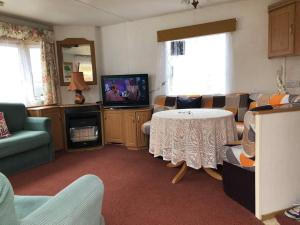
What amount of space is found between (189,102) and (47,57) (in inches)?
108

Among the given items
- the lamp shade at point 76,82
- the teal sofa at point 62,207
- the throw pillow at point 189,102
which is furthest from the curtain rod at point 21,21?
the teal sofa at point 62,207

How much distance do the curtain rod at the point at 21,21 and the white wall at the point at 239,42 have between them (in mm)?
1449

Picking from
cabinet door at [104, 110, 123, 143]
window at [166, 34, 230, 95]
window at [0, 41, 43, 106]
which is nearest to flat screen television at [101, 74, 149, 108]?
cabinet door at [104, 110, 123, 143]

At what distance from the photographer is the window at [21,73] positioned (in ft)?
13.5

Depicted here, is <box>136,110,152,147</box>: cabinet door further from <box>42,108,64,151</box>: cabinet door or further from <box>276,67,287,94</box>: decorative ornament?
<box>276,67,287,94</box>: decorative ornament

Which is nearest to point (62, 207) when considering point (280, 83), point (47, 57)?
point (280, 83)

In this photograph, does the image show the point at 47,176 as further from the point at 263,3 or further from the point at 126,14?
the point at 263,3

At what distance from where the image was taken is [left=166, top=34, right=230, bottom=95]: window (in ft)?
13.7

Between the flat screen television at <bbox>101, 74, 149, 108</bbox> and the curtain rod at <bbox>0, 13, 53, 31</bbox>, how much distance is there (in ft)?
4.74

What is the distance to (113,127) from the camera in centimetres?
466

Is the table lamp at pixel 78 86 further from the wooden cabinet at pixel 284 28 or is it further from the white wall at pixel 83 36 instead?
the wooden cabinet at pixel 284 28

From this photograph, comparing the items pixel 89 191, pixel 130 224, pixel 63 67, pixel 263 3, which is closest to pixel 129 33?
pixel 63 67

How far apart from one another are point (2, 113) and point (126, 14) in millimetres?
2556

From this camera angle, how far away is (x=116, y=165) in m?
3.57
